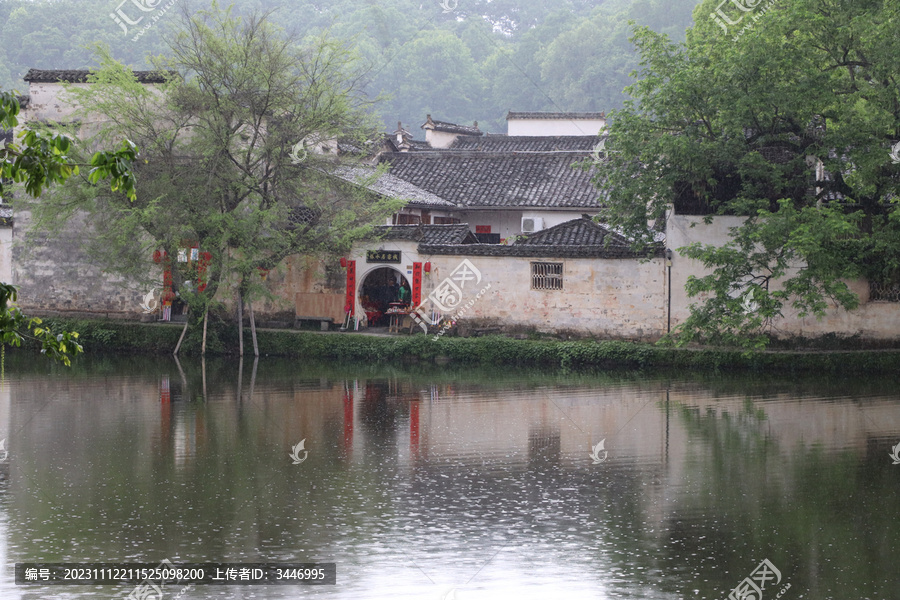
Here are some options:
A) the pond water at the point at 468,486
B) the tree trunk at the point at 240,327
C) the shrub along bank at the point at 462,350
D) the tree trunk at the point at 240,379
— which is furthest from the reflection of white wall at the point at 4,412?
the tree trunk at the point at 240,327

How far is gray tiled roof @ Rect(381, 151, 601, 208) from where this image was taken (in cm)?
2806

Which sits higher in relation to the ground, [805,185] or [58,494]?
[805,185]

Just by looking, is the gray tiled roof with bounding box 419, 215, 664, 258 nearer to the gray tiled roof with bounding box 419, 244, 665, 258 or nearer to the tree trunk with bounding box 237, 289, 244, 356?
the gray tiled roof with bounding box 419, 244, 665, 258

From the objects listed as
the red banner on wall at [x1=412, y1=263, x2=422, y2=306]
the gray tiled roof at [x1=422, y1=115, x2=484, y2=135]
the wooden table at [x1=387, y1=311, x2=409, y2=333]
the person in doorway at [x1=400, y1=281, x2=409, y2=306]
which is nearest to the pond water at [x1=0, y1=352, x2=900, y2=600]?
the wooden table at [x1=387, y1=311, x2=409, y2=333]

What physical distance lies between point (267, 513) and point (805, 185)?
46.2ft

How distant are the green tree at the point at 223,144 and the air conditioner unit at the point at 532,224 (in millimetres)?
7013

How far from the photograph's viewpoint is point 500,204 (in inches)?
1112

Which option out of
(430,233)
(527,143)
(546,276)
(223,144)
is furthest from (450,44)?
(223,144)

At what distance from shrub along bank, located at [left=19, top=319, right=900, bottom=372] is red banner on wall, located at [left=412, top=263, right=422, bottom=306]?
4.96 ft

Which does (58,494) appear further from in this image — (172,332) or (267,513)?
(172,332)

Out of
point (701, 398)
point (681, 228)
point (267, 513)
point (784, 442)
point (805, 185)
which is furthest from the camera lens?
point (681, 228)

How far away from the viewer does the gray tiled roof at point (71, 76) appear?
23047mm

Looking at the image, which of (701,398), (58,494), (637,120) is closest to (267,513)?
(58,494)

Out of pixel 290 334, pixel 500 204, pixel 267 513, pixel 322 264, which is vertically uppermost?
pixel 500 204
